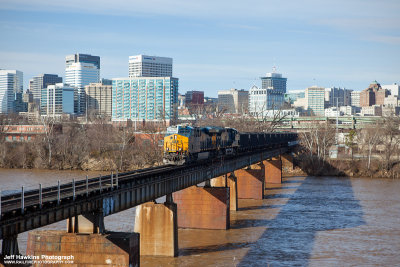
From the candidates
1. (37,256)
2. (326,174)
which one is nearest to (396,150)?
(326,174)

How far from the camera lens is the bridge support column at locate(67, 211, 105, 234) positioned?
93.8ft

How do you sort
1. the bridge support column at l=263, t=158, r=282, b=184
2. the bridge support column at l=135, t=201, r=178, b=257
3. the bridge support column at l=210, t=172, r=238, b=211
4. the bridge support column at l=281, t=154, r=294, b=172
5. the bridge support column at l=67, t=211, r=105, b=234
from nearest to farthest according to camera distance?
the bridge support column at l=67, t=211, r=105, b=234, the bridge support column at l=135, t=201, r=178, b=257, the bridge support column at l=210, t=172, r=238, b=211, the bridge support column at l=263, t=158, r=282, b=184, the bridge support column at l=281, t=154, r=294, b=172

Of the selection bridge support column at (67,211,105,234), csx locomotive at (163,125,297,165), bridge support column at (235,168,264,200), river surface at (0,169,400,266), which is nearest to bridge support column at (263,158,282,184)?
csx locomotive at (163,125,297,165)

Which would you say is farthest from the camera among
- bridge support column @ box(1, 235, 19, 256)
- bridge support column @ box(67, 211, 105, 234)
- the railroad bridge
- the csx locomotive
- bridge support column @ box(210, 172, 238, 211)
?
bridge support column @ box(210, 172, 238, 211)

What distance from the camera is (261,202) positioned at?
69250 millimetres

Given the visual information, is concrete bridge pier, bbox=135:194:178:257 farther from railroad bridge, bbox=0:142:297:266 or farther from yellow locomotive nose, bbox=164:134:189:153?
yellow locomotive nose, bbox=164:134:189:153

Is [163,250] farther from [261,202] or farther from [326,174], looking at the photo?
[326,174]

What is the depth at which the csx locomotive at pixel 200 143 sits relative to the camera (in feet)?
156

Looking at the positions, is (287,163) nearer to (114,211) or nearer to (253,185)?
(253,185)

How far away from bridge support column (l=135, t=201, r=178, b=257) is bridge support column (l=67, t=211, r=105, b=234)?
32.9 ft

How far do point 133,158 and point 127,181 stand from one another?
6997 cm

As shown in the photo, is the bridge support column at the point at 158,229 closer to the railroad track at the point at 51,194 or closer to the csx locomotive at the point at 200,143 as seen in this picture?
the railroad track at the point at 51,194

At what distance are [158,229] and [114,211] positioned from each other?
9.02 m

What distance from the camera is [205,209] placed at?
164ft
